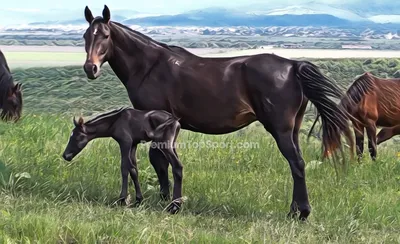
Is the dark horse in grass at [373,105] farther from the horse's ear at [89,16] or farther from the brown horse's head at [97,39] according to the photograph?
the horse's ear at [89,16]

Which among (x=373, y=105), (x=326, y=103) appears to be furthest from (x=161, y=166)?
(x=373, y=105)

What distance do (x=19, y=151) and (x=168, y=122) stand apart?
2422 mm

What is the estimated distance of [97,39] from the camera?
5.48m

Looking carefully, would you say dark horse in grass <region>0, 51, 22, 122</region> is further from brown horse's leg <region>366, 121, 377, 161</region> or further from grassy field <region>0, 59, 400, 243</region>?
brown horse's leg <region>366, 121, 377, 161</region>

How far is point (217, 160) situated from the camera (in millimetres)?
7699

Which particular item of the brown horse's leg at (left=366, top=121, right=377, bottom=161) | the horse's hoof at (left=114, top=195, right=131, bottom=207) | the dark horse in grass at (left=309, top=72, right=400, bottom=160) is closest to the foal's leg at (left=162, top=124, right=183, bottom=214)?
the horse's hoof at (left=114, top=195, right=131, bottom=207)

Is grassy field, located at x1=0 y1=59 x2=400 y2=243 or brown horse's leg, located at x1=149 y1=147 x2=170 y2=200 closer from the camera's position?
grassy field, located at x1=0 y1=59 x2=400 y2=243

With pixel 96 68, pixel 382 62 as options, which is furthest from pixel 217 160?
pixel 382 62

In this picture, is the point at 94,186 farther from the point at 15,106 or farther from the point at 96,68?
the point at 15,106

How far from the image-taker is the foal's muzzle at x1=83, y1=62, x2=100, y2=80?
209 inches

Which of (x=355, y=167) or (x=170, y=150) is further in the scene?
(x=355, y=167)

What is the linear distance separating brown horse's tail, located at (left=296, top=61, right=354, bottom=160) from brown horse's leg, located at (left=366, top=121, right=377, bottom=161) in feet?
8.88

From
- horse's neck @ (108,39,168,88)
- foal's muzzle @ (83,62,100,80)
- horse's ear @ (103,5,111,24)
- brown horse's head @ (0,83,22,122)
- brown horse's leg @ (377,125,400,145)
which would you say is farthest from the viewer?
brown horse's head @ (0,83,22,122)

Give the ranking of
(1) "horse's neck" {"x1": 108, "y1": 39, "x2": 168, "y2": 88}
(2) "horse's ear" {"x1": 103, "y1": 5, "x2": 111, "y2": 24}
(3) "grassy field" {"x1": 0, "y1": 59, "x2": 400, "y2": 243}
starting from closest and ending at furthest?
(3) "grassy field" {"x1": 0, "y1": 59, "x2": 400, "y2": 243}
(2) "horse's ear" {"x1": 103, "y1": 5, "x2": 111, "y2": 24}
(1) "horse's neck" {"x1": 108, "y1": 39, "x2": 168, "y2": 88}
